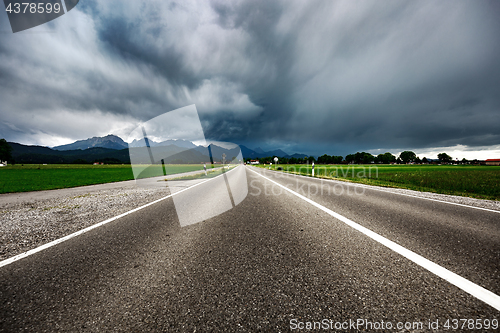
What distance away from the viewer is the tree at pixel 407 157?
12862 cm

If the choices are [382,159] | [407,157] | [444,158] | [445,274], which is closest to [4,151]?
[445,274]

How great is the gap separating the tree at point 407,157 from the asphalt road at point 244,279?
533 feet

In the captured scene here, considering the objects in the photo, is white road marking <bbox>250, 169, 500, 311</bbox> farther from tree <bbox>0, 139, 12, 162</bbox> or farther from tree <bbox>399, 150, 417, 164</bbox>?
tree <bbox>399, 150, 417, 164</bbox>

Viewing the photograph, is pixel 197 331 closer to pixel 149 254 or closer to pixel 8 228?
pixel 149 254

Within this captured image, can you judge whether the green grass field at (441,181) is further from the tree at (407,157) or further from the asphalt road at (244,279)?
the tree at (407,157)

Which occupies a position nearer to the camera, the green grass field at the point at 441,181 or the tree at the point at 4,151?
the green grass field at the point at 441,181

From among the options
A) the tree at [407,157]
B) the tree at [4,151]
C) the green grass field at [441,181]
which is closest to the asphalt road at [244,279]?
the green grass field at [441,181]

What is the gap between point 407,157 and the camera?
130m

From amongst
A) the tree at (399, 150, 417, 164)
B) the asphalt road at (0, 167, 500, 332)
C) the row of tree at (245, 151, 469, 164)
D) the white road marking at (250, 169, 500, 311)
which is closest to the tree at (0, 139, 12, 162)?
the asphalt road at (0, 167, 500, 332)

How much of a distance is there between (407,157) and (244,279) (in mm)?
169745

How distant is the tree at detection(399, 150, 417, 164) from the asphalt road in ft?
533

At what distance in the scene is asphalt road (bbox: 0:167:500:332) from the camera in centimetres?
161

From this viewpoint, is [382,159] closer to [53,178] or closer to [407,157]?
[407,157]

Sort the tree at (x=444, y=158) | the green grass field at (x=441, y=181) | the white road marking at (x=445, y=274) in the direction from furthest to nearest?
the tree at (x=444, y=158), the green grass field at (x=441, y=181), the white road marking at (x=445, y=274)
